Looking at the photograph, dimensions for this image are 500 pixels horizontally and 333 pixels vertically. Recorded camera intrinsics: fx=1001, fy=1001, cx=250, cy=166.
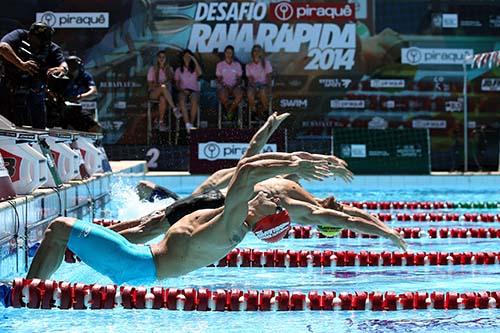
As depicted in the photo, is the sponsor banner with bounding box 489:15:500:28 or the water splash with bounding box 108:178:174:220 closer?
the water splash with bounding box 108:178:174:220

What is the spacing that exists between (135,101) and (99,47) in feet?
4.36

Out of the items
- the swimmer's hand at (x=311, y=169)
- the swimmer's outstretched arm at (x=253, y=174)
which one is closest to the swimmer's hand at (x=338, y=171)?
the swimmer's outstretched arm at (x=253, y=174)

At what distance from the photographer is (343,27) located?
20.2 m

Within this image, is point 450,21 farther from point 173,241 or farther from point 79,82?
point 173,241

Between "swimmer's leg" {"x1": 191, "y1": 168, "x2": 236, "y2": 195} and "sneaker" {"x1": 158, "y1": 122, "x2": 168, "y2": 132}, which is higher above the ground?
"sneaker" {"x1": 158, "y1": 122, "x2": 168, "y2": 132}

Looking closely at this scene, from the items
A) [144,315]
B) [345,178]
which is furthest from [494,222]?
[144,315]

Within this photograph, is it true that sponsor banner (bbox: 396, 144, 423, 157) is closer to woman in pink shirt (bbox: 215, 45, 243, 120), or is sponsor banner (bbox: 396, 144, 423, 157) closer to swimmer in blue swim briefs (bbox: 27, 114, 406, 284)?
woman in pink shirt (bbox: 215, 45, 243, 120)

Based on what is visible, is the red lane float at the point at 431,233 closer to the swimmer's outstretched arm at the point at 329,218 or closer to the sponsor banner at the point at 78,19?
the swimmer's outstretched arm at the point at 329,218

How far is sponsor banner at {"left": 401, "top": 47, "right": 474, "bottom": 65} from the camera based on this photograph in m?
20.3

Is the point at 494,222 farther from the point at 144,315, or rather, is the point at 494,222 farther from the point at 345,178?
the point at 144,315

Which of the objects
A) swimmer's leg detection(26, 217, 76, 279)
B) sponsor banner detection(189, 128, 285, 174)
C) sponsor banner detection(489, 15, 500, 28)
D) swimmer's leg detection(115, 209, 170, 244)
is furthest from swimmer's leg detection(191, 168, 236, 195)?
sponsor banner detection(489, 15, 500, 28)

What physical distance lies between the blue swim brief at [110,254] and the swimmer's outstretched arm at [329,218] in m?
1.75

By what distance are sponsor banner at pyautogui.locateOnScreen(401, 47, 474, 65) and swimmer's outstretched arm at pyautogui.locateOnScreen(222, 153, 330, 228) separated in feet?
49.5

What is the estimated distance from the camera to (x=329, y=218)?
24.2 ft
